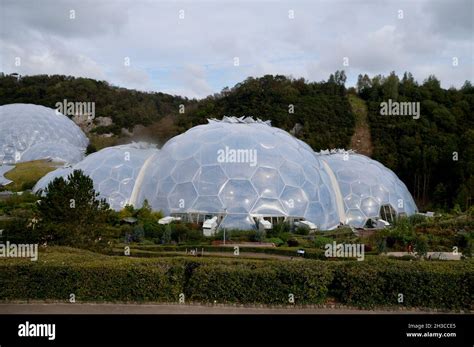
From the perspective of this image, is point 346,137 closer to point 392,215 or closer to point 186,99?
point 392,215

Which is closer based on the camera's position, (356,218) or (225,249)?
(225,249)

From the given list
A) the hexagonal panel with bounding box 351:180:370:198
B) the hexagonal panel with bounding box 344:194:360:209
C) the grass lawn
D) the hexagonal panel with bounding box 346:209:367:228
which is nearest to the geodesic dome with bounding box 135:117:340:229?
the hexagonal panel with bounding box 346:209:367:228

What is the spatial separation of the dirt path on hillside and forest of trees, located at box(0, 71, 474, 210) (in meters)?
0.71

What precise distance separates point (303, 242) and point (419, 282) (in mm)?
9901

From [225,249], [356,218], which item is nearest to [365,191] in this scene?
[356,218]

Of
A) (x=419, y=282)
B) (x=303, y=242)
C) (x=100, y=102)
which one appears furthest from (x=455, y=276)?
(x=100, y=102)

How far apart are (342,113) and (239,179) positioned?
35278mm

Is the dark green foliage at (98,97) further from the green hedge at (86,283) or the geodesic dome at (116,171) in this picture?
the green hedge at (86,283)

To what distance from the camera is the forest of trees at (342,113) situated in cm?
4209

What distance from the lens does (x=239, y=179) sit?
24.2m

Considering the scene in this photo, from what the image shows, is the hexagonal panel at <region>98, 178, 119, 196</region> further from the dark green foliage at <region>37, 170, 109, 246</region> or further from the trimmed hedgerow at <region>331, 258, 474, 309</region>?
the trimmed hedgerow at <region>331, 258, 474, 309</region>

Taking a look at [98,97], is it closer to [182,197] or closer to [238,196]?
[182,197]

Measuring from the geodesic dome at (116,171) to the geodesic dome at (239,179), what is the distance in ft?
2.94
